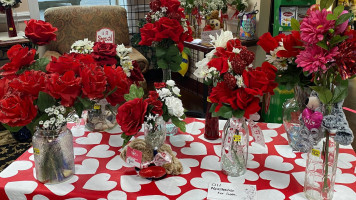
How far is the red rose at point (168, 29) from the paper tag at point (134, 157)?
603mm

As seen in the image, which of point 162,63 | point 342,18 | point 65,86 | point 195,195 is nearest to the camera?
point 342,18

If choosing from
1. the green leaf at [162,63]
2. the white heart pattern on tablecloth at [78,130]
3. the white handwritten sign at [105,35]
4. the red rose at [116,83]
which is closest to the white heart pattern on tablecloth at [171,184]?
the red rose at [116,83]

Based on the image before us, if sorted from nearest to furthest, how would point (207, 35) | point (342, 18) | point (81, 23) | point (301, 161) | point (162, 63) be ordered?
point (342, 18)
point (301, 161)
point (162, 63)
point (207, 35)
point (81, 23)

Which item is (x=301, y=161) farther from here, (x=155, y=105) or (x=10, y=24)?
(x=10, y=24)

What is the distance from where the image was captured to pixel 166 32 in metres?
1.59

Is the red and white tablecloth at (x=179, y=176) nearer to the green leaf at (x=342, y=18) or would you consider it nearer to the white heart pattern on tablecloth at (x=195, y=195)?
the white heart pattern on tablecloth at (x=195, y=195)

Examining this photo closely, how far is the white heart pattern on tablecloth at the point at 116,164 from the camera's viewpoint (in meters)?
1.30

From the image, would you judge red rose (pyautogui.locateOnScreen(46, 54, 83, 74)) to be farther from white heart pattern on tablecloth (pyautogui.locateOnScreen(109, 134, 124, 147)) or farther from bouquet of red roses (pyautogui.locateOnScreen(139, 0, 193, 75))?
bouquet of red roses (pyautogui.locateOnScreen(139, 0, 193, 75))

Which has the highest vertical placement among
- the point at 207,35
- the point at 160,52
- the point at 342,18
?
the point at 342,18

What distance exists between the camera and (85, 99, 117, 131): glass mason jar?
5.27 feet

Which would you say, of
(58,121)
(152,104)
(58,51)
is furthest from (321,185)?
(58,51)

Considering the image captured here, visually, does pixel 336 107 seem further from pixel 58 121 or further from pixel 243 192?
pixel 58 121

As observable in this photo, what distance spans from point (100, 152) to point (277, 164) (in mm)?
701

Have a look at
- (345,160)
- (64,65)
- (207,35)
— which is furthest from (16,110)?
(207,35)
